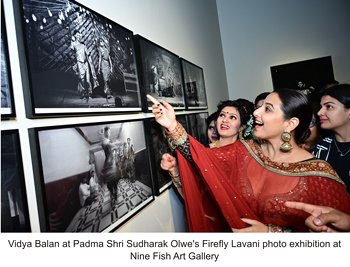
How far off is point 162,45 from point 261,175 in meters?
0.83

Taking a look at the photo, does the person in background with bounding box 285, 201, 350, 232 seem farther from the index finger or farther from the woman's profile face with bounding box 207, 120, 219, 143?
the woman's profile face with bounding box 207, 120, 219, 143

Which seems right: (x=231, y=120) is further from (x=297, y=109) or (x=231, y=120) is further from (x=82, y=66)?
(x=82, y=66)

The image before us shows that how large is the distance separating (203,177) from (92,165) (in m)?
0.58

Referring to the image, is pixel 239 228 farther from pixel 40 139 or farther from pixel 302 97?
pixel 40 139

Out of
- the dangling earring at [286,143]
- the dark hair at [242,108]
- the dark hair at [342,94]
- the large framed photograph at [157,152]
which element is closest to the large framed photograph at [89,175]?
the large framed photograph at [157,152]

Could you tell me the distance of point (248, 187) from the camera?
125 cm

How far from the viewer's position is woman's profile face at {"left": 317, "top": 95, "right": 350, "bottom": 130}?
1.54 meters

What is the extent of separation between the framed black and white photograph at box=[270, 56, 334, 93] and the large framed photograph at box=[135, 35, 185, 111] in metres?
1.89

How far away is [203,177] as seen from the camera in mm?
1217

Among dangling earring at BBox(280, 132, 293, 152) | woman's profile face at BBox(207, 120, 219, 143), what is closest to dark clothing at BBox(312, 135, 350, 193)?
dangling earring at BBox(280, 132, 293, 152)

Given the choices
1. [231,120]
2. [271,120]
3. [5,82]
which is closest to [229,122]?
[231,120]

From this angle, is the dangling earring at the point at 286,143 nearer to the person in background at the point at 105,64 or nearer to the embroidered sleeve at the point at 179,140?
the embroidered sleeve at the point at 179,140

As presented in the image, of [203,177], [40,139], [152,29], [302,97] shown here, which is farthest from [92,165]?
[302,97]
